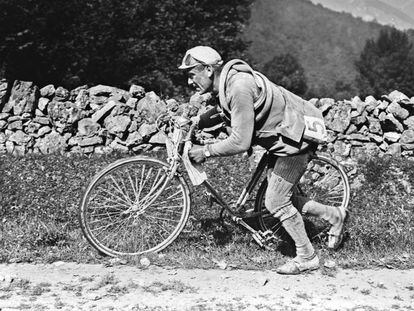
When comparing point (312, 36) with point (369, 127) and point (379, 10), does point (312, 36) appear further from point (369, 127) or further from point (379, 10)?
point (369, 127)

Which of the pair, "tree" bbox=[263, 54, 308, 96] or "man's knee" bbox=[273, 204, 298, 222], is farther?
"tree" bbox=[263, 54, 308, 96]

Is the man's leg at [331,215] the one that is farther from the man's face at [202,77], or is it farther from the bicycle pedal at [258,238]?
the man's face at [202,77]

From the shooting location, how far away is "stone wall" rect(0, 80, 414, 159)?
30.5ft

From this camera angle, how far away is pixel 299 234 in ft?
17.9

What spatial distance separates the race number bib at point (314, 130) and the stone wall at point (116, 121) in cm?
372

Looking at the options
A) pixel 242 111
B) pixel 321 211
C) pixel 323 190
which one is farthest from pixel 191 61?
pixel 323 190

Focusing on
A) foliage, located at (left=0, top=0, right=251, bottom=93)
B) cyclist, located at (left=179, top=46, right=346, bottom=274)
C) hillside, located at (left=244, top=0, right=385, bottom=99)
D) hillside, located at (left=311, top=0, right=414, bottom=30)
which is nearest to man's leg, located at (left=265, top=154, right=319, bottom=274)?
cyclist, located at (left=179, top=46, right=346, bottom=274)

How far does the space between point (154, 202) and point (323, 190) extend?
6.13 ft

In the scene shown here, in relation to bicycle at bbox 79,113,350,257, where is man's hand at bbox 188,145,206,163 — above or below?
above

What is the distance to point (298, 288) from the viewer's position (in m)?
5.12

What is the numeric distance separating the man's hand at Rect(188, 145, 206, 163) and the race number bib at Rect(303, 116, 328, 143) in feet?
2.92

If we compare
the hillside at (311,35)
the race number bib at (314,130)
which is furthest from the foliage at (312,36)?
the race number bib at (314,130)

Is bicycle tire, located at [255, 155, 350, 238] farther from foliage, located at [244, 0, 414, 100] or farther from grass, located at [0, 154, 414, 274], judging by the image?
foliage, located at [244, 0, 414, 100]

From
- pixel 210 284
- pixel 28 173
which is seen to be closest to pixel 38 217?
pixel 28 173
